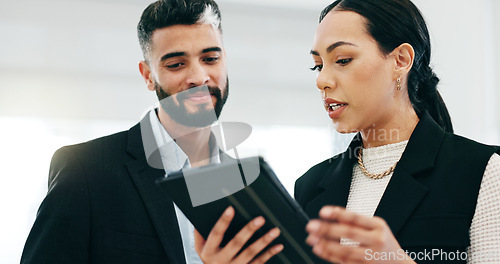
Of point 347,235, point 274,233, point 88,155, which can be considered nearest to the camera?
point 347,235

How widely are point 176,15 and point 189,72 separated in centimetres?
15

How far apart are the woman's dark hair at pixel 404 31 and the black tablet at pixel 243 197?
463 millimetres

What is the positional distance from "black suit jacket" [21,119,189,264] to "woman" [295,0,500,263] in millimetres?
331

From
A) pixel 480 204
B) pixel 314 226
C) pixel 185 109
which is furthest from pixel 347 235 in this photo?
pixel 185 109

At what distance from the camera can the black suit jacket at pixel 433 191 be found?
0.91 metres

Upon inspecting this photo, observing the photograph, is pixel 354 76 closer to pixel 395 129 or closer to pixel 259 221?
pixel 395 129

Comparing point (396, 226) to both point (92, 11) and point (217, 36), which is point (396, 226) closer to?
point (217, 36)

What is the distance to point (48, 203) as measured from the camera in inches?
41.4

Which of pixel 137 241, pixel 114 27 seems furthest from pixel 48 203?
pixel 114 27

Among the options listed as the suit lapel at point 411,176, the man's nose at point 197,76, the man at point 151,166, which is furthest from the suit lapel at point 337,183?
the man's nose at point 197,76

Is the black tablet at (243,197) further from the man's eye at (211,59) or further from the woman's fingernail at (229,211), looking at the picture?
the man's eye at (211,59)

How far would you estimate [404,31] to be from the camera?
1.04 metres

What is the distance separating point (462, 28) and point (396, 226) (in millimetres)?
1866

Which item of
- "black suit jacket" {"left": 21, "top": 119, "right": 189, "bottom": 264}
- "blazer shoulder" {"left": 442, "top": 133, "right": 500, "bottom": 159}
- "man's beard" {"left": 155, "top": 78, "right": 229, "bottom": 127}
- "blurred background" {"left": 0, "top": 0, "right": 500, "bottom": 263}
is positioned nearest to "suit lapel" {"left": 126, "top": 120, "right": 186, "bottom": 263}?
"black suit jacket" {"left": 21, "top": 119, "right": 189, "bottom": 264}
